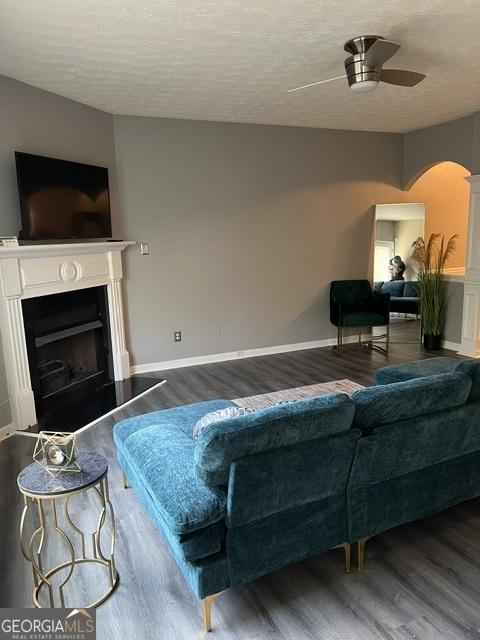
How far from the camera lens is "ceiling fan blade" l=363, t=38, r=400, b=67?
9.49 feet

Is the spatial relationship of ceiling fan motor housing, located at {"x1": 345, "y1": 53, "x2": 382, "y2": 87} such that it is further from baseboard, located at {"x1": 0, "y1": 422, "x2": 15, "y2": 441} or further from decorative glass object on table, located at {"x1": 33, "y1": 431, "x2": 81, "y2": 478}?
baseboard, located at {"x1": 0, "y1": 422, "x2": 15, "y2": 441}

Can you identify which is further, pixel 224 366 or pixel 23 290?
pixel 224 366

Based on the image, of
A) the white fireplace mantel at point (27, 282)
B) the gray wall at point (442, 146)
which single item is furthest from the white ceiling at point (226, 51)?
the white fireplace mantel at point (27, 282)

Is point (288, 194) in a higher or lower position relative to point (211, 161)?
lower

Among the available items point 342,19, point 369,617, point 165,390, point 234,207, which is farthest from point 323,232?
point 369,617

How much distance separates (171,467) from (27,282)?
2.46 meters

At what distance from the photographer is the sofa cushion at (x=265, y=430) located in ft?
5.54

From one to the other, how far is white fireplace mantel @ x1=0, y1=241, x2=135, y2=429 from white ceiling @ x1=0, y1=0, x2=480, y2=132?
137cm

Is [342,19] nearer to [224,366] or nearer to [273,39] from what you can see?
[273,39]

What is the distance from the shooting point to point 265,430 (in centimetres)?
174

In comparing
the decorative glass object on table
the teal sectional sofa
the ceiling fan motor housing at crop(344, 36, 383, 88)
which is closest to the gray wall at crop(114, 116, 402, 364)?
the ceiling fan motor housing at crop(344, 36, 383, 88)

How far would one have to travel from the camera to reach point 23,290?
3746mm

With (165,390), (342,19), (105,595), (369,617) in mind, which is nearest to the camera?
(369,617)

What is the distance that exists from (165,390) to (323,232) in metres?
3.00
